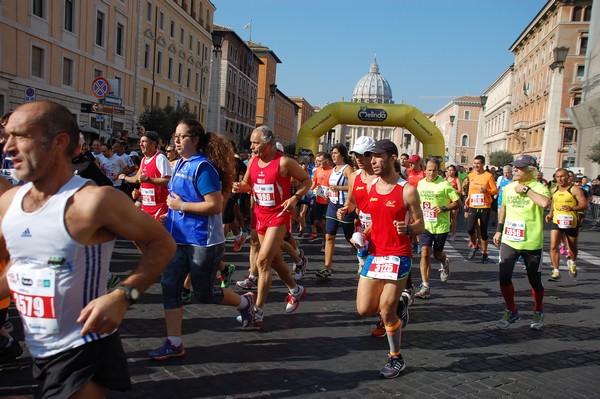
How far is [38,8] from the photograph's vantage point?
27328 millimetres

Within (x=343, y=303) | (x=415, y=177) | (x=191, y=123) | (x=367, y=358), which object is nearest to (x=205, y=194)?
(x=191, y=123)

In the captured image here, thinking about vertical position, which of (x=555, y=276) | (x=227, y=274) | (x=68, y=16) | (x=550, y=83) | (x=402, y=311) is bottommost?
(x=555, y=276)

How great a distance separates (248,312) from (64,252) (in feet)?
11.3

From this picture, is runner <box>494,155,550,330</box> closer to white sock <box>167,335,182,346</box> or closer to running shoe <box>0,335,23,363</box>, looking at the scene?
white sock <box>167,335,182,346</box>

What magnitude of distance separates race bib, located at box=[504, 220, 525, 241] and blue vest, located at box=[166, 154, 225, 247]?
347 cm

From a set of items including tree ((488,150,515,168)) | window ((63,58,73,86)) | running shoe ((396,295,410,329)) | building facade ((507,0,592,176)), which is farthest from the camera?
tree ((488,150,515,168))

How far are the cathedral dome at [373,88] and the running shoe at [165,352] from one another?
18365 centimetres

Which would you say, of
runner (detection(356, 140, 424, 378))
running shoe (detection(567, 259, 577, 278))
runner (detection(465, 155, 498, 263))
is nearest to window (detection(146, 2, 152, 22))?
runner (detection(465, 155, 498, 263))

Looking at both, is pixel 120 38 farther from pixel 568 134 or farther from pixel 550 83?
pixel 550 83

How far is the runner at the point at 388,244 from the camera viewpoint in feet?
15.3

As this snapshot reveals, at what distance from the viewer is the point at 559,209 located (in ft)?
33.4

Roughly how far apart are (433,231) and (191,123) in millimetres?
4368

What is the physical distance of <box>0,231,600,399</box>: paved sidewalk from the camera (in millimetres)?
4258

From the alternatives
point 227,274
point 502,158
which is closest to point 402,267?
point 227,274
